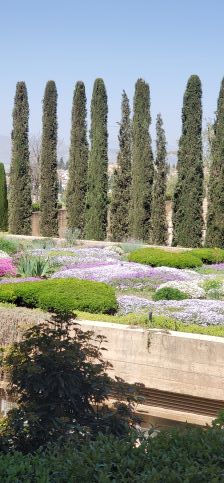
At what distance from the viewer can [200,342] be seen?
322 inches

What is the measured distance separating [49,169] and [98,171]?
2.68 meters

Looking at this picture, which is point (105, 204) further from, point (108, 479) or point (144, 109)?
point (108, 479)

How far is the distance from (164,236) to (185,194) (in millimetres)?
2141

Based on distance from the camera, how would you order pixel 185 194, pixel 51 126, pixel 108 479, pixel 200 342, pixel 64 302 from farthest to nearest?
pixel 51 126 < pixel 185 194 < pixel 64 302 < pixel 200 342 < pixel 108 479

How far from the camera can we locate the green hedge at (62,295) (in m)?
10.4

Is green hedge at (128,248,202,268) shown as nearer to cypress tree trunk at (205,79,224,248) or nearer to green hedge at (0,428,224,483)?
cypress tree trunk at (205,79,224,248)

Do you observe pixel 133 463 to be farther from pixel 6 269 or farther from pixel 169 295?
pixel 6 269

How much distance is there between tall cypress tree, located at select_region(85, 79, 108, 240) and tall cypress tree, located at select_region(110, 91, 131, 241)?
1.09ft

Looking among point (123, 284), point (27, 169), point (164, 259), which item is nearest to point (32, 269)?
point (123, 284)

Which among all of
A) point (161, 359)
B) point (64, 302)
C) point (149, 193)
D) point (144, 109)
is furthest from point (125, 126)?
point (161, 359)

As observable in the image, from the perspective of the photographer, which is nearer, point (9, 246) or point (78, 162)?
point (9, 246)

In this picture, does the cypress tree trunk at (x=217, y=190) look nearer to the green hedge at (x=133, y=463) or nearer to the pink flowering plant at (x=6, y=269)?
the pink flowering plant at (x=6, y=269)

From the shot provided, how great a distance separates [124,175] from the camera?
78.5ft

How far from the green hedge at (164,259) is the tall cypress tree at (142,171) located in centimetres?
633
